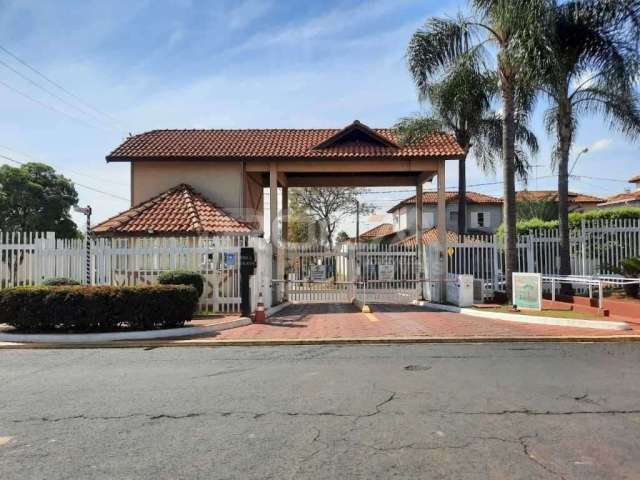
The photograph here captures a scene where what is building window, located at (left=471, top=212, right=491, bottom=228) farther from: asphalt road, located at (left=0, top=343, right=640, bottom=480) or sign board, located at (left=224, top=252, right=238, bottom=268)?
asphalt road, located at (left=0, top=343, right=640, bottom=480)

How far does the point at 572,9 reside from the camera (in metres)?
→ 15.4

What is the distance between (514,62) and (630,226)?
714 cm

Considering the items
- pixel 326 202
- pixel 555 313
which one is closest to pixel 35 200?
pixel 326 202

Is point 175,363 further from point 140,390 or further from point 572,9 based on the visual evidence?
point 572,9

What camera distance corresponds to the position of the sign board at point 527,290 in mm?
14508

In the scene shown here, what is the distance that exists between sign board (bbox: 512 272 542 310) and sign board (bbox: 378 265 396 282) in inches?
212

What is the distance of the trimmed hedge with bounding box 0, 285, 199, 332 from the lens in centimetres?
1130

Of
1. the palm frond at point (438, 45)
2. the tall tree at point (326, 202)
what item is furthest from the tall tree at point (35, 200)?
the palm frond at point (438, 45)

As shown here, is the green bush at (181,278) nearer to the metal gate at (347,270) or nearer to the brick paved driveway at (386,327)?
the brick paved driveway at (386,327)

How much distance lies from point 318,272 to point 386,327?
7.83 metres

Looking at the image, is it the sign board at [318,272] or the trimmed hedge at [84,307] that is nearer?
the trimmed hedge at [84,307]

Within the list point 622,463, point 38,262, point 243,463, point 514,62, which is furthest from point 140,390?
point 514,62

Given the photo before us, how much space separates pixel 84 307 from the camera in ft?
37.1

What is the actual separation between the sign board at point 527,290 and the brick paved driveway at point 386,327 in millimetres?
1581
